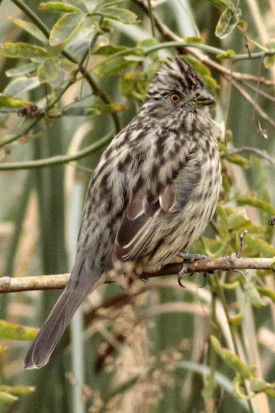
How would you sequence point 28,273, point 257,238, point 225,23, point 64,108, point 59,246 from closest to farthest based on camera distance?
1. point 225,23
2. point 257,238
3. point 64,108
4. point 59,246
5. point 28,273

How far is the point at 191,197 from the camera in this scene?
3.21 meters

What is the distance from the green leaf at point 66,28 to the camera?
2756mm

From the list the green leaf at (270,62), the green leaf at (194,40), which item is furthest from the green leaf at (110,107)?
the green leaf at (270,62)

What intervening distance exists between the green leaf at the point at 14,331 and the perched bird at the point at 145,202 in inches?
5.3

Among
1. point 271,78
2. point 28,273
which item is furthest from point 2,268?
point 271,78

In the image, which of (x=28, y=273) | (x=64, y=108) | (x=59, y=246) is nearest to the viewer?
(x=64, y=108)

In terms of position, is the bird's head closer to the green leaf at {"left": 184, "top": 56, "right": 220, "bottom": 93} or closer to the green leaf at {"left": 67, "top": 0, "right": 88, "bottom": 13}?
the green leaf at {"left": 184, "top": 56, "right": 220, "bottom": 93}

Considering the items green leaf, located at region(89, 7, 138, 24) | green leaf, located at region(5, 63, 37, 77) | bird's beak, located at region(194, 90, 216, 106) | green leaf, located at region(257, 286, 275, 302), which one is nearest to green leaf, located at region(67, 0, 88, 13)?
green leaf, located at region(89, 7, 138, 24)

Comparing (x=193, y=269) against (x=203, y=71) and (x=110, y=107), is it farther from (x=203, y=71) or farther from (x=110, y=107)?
(x=203, y=71)

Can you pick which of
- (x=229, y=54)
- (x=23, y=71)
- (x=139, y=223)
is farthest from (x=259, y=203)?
(x=23, y=71)

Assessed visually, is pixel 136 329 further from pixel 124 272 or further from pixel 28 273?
pixel 28 273

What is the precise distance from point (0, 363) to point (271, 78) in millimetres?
1799

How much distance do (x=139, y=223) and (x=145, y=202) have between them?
81 millimetres

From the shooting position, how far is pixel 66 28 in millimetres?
2775
